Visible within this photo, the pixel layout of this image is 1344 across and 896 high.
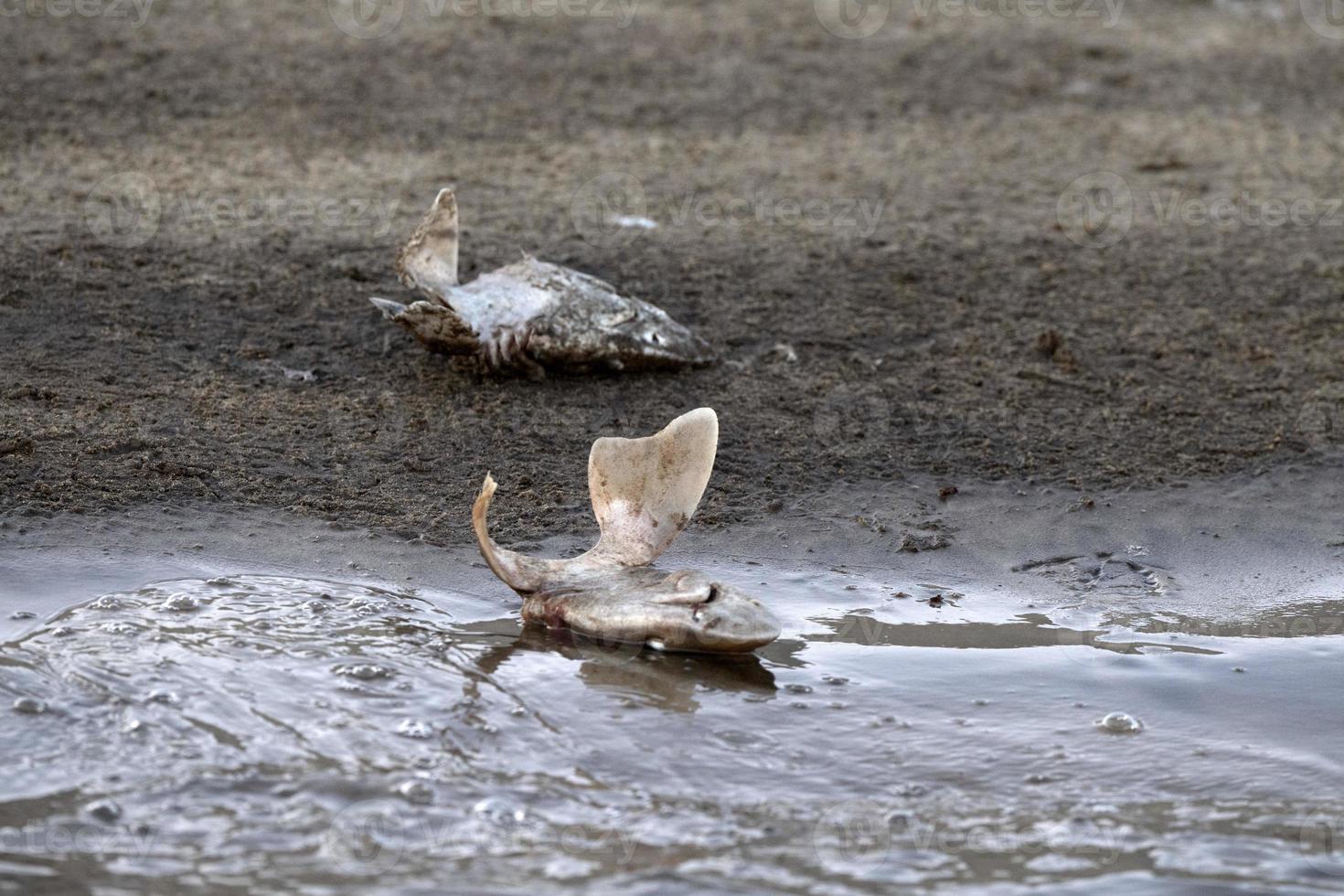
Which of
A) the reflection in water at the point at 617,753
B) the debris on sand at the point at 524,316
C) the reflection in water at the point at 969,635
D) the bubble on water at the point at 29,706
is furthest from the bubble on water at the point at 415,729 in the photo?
the debris on sand at the point at 524,316

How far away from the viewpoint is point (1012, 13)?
1052 cm

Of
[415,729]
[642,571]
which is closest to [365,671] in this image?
[415,729]

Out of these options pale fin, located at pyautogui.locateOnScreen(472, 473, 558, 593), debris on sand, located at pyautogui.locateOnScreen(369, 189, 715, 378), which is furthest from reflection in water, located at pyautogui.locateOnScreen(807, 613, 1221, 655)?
debris on sand, located at pyautogui.locateOnScreen(369, 189, 715, 378)

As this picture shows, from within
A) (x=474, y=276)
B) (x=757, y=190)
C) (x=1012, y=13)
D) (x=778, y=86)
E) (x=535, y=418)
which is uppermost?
(x=1012, y=13)

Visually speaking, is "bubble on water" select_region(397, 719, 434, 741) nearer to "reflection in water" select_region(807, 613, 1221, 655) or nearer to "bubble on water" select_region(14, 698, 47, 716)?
"bubble on water" select_region(14, 698, 47, 716)

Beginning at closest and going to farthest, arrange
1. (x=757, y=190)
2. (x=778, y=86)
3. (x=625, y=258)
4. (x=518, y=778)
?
(x=518, y=778)
(x=625, y=258)
(x=757, y=190)
(x=778, y=86)

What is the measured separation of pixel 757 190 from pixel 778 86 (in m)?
1.72

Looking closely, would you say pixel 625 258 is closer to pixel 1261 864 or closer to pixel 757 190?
pixel 757 190

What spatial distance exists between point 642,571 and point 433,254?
199 centimetres

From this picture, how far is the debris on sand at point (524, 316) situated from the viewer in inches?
213

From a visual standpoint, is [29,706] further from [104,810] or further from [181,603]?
[181,603]

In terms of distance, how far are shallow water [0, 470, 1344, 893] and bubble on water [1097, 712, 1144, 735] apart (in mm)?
20

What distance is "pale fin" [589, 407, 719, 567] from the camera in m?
4.07

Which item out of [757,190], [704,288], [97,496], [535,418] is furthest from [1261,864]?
[757,190]
